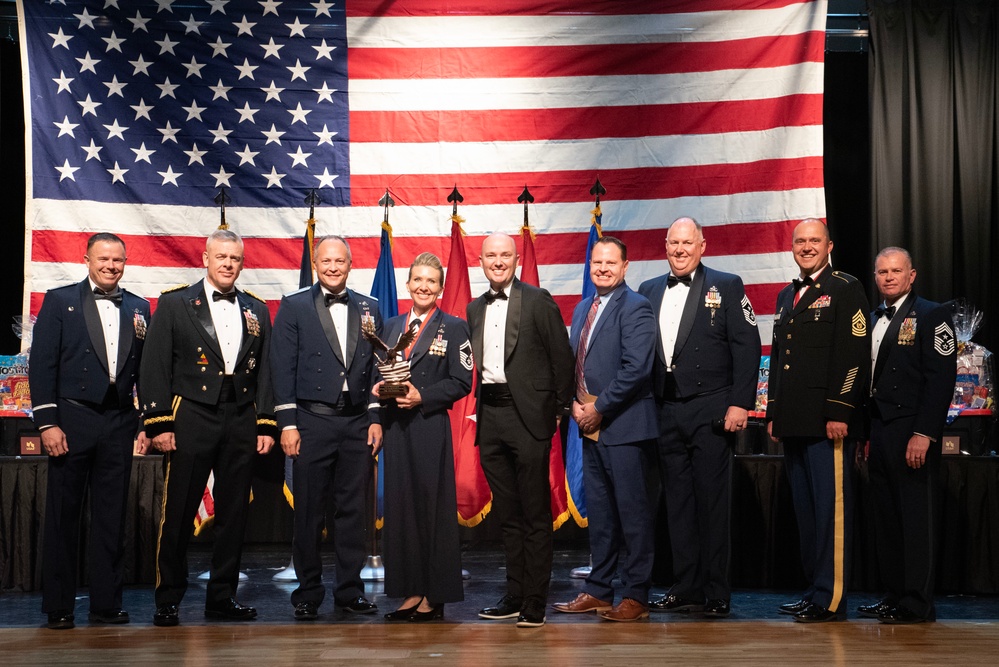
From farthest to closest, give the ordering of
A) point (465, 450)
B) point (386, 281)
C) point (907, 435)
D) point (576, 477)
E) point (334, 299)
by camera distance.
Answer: point (386, 281) → point (576, 477) → point (465, 450) → point (334, 299) → point (907, 435)

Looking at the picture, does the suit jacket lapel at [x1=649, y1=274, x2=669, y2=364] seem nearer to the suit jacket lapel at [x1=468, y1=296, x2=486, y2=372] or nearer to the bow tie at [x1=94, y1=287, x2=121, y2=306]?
the suit jacket lapel at [x1=468, y1=296, x2=486, y2=372]

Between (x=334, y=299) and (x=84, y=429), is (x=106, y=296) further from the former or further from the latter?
(x=334, y=299)

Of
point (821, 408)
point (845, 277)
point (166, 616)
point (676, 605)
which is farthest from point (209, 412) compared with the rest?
point (845, 277)

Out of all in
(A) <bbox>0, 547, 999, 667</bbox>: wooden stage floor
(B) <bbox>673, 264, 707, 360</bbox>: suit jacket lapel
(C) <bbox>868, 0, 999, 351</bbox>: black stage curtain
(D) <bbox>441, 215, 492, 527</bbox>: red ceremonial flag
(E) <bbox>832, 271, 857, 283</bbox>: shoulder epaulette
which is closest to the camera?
(A) <bbox>0, 547, 999, 667</bbox>: wooden stage floor

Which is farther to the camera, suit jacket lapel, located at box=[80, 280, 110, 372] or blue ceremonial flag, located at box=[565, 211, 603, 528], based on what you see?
blue ceremonial flag, located at box=[565, 211, 603, 528]

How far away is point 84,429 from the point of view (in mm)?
4258

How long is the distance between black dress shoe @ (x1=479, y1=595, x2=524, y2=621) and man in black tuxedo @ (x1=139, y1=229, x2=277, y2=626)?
41.1 inches

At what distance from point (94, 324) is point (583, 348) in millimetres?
2189

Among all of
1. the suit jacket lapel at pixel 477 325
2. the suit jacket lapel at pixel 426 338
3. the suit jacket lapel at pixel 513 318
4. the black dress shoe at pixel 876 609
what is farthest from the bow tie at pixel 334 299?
the black dress shoe at pixel 876 609

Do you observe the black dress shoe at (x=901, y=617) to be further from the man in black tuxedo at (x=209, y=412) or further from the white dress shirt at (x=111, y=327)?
the white dress shirt at (x=111, y=327)

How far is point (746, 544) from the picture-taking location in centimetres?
525

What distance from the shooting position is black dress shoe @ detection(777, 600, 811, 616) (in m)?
4.33

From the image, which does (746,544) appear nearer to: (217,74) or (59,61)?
(217,74)

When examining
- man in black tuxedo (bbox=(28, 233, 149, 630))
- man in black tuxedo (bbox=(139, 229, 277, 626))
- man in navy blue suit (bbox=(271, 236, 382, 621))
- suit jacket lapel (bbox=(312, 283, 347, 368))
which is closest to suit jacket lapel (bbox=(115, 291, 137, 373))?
man in black tuxedo (bbox=(28, 233, 149, 630))
